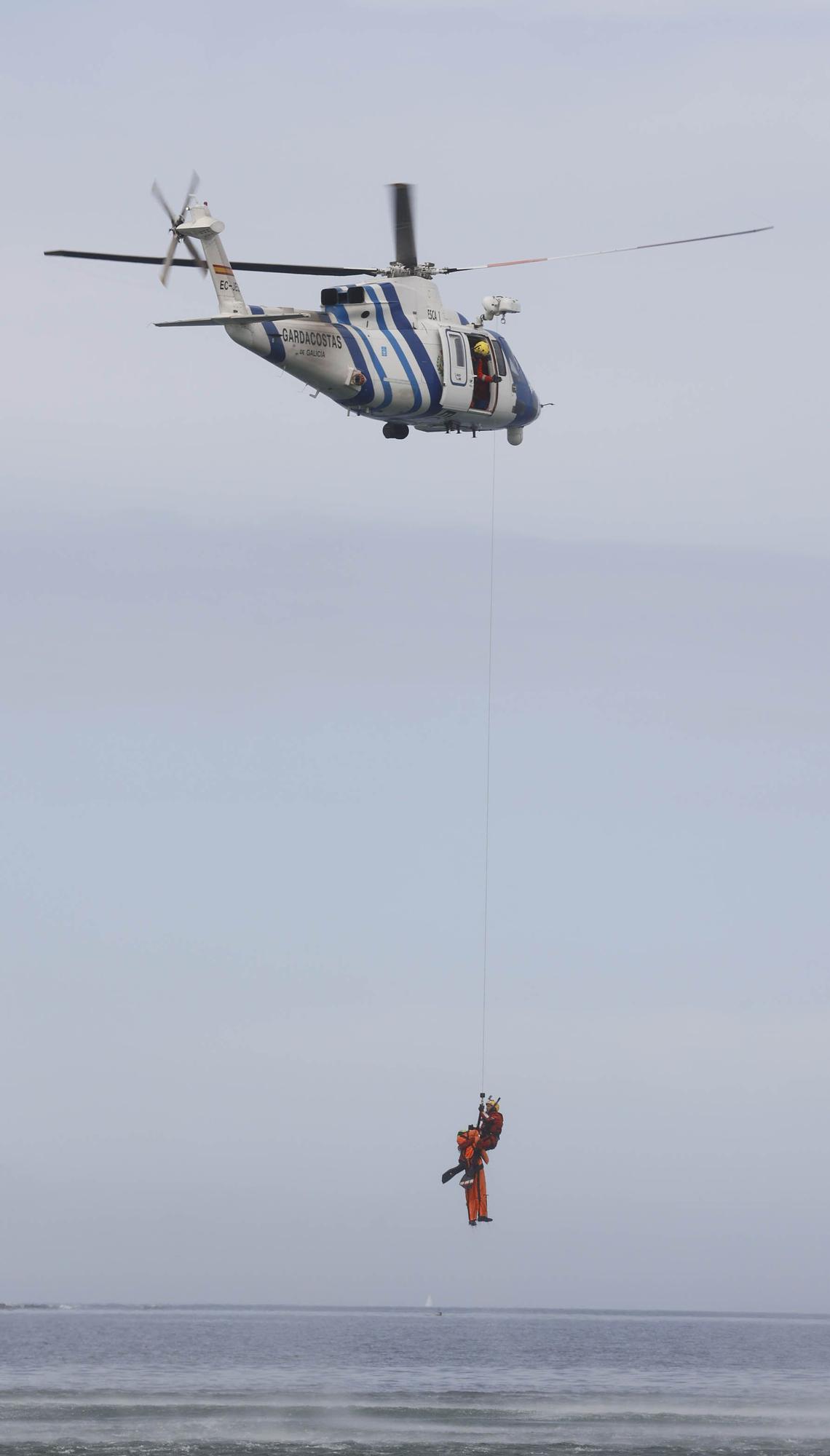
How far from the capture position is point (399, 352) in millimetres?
27406

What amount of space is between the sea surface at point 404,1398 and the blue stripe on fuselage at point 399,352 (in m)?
22.2

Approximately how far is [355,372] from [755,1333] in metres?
166

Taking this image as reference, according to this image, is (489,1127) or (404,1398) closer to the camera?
(489,1127)

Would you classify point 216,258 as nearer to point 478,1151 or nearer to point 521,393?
point 521,393

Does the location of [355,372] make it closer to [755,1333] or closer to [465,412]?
[465,412]

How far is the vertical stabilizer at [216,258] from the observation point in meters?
25.7

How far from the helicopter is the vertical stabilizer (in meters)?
0.01

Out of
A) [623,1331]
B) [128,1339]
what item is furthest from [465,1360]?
[623,1331]

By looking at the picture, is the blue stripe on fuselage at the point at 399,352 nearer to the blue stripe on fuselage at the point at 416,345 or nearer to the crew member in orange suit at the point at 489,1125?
the blue stripe on fuselage at the point at 416,345

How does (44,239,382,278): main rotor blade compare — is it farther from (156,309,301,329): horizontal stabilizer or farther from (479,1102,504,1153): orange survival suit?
(479,1102,504,1153): orange survival suit

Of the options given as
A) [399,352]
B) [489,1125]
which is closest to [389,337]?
[399,352]

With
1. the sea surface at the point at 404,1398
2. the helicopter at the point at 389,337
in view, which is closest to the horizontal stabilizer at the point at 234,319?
the helicopter at the point at 389,337

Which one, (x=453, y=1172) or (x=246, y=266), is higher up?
(x=246, y=266)

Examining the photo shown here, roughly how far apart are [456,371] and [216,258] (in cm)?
456
